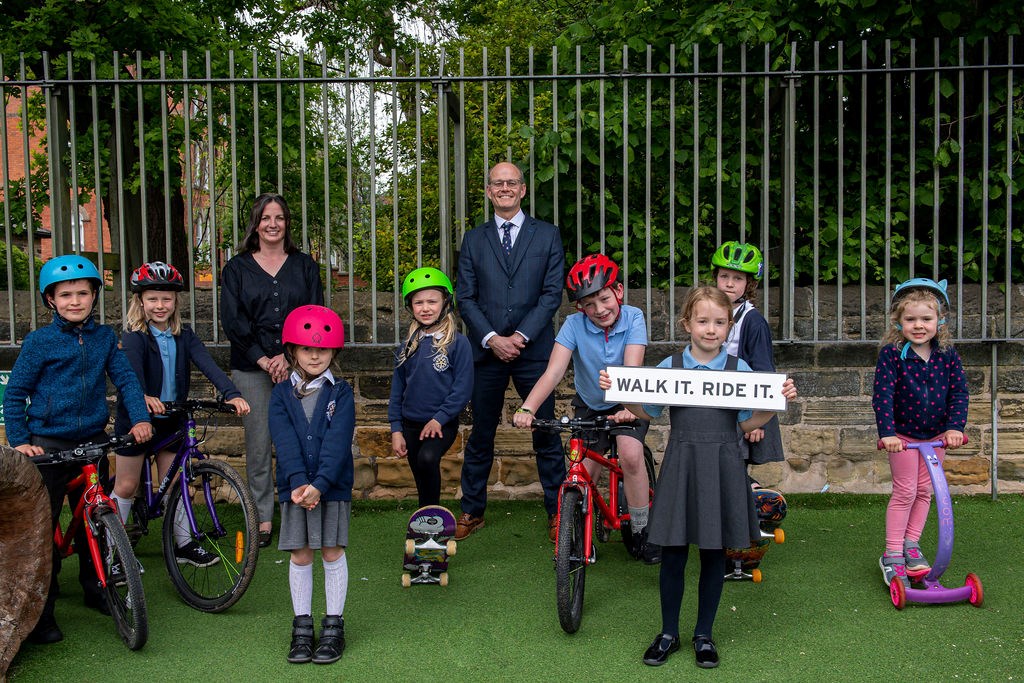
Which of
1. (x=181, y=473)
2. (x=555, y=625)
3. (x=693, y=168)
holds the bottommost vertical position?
(x=555, y=625)

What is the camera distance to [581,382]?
17.1 feet

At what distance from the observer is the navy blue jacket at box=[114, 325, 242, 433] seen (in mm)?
5285

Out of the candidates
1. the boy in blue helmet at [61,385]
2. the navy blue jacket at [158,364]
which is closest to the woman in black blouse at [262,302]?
the navy blue jacket at [158,364]

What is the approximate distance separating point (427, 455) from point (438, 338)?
603 mm

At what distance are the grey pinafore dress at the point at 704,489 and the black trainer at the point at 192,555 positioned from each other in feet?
7.63

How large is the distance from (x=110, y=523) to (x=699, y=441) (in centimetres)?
248

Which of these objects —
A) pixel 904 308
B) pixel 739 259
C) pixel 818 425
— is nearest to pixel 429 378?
pixel 739 259

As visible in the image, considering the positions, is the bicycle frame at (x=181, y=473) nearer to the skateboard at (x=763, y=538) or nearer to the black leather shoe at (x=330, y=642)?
the black leather shoe at (x=330, y=642)

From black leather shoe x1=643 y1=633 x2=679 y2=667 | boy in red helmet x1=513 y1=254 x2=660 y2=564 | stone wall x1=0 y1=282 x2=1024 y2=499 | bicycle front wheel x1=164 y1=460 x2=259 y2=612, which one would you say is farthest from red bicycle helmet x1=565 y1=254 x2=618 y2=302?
bicycle front wheel x1=164 y1=460 x2=259 y2=612

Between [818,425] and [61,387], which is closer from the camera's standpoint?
[61,387]

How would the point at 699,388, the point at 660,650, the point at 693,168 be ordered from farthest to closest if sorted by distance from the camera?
1. the point at 693,168
2. the point at 660,650
3. the point at 699,388

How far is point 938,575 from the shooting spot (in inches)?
186

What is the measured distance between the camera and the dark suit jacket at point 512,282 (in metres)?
5.84

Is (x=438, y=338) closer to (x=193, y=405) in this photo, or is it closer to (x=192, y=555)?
(x=193, y=405)
